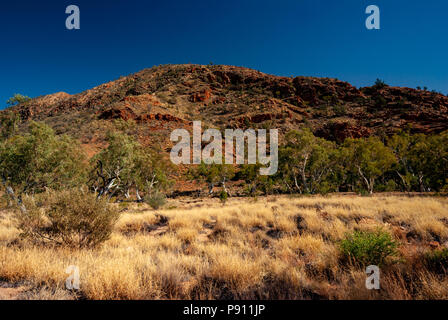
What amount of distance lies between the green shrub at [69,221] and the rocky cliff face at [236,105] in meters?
42.9

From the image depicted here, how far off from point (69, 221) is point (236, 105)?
233 feet

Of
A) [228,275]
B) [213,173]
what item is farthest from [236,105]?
[228,275]

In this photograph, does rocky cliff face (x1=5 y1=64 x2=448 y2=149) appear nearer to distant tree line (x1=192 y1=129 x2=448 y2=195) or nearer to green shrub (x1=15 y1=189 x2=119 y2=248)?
distant tree line (x1=192 y1=129 x2=448 y2=195)

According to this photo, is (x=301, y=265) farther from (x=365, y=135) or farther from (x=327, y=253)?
(x=365, y=135)

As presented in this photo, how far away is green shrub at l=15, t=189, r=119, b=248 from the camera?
A: 16.1 ft

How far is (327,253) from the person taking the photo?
4.07 m

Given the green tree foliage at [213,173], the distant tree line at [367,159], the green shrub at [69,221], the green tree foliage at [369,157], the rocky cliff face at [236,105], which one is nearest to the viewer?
the green shrub at [69,221]

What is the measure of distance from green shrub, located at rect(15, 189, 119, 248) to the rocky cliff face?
42897 mm

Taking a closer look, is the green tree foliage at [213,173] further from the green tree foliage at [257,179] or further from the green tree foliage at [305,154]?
the green tree foliage at [305,154]

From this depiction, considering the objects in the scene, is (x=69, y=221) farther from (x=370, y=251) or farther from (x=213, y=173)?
(x=213, y=173)

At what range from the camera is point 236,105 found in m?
71.6

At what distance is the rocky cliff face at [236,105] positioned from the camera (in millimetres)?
52656

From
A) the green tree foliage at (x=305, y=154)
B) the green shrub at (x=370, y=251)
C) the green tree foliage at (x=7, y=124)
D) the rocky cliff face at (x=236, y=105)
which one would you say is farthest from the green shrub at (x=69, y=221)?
the rocky cliff face at (x=236, y=105)
